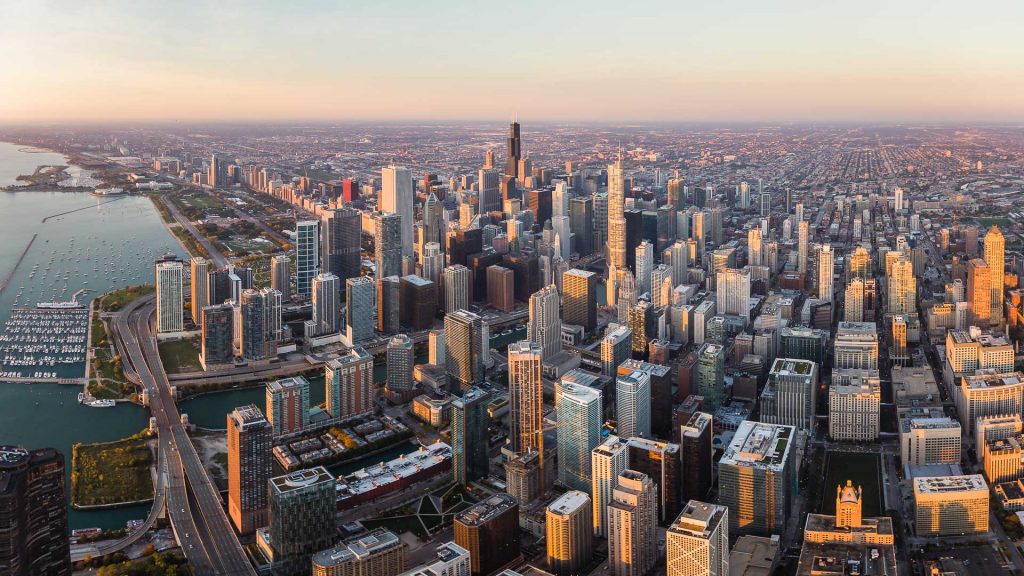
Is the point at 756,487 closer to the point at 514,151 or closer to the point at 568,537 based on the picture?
the point at 568,537

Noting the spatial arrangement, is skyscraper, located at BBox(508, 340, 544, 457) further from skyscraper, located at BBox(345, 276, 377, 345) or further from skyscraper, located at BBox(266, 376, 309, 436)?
skyscraper, located at BBox(345, 276, 377, 345)

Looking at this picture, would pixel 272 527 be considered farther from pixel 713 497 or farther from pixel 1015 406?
pixel 1015 406

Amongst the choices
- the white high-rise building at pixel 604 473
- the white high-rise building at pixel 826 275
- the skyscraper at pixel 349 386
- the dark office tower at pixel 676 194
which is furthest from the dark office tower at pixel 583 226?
the white high-rise building at pixel 604 473

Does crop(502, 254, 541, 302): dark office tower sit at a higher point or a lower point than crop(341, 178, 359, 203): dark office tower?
lower

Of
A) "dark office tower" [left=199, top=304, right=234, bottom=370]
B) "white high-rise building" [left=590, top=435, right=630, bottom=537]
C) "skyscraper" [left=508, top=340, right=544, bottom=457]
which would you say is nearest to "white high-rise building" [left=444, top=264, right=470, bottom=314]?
"dark office tower" [left=199, top=304, right=234, bottom=370]

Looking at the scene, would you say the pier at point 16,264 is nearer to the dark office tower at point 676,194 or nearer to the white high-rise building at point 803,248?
the dark office tower at point 676,194

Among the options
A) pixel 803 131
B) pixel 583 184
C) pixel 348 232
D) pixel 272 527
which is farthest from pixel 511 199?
pixel 803 131

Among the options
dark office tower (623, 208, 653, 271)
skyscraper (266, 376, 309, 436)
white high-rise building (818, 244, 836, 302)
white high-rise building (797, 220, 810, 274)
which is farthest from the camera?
white high-rise building (797, 220, 810, 274)
